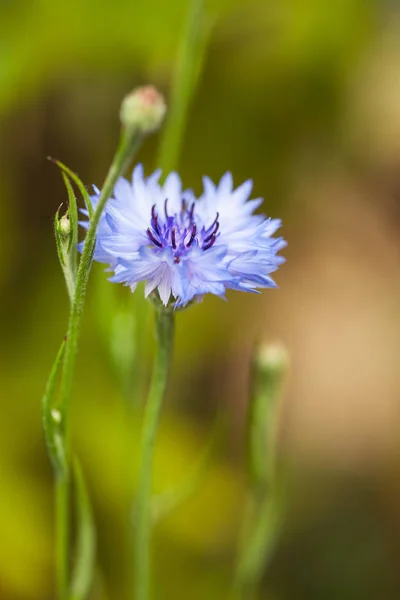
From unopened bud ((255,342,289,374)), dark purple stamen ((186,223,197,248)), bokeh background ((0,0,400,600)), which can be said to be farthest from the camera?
bokeh background ((0,0,400,600))

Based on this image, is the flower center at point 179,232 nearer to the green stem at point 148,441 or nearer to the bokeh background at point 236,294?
the green stem at point 148,441

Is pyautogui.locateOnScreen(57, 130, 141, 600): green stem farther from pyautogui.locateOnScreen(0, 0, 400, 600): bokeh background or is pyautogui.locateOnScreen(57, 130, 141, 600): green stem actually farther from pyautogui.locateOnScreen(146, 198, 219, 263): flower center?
pyautogui.locateOnScreen(0, 0, 400, 600): bokeh background

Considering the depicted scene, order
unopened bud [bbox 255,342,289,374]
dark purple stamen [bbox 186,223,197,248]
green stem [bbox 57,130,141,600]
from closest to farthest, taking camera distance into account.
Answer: green stem [bbox 57,130,141,600] < dark purple stamen [bbox 186,223,197,248] < unopened bud [bbox 255,342,289,374]

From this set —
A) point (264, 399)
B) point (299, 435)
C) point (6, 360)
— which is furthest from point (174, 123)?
point (299, 435)

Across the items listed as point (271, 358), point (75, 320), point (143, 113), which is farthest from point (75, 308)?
point (271, 358)

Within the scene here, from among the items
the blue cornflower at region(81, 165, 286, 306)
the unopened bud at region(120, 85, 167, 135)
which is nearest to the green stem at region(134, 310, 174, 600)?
the blue cornflower at region(81, 165, 286, 306)

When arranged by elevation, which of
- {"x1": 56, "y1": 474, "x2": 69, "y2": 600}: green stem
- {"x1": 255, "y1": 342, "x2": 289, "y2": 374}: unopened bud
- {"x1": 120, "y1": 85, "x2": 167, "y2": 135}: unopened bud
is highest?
{"x1": 120, "y1": 85, "x2": 167, "y2": 135}: unopened bud

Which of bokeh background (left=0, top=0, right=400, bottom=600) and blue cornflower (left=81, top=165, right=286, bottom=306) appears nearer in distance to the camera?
blue cornflower (left=81, top=165, right=286, bottom=306)
